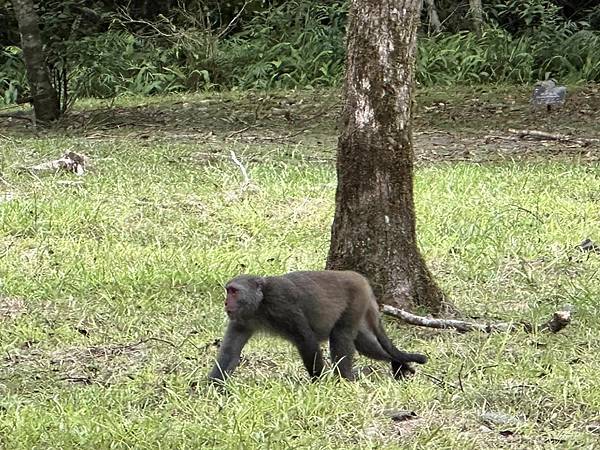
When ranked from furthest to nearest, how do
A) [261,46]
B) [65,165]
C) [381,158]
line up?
[261,46] → [65,165] → [381,158]

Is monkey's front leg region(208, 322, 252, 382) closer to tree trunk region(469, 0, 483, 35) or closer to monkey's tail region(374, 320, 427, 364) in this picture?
monkey's tail region(374, 320, 427, 364)

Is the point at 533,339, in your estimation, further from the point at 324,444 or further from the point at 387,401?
the point at 324,444

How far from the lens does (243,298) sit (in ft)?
14.7

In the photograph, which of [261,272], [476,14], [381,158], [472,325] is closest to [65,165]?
[261,272]

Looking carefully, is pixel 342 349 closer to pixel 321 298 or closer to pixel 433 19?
pixel 321 298

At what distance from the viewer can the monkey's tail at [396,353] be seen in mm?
4719

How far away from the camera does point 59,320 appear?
573 cm

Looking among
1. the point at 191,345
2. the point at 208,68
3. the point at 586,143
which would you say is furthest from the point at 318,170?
the point at 208,68

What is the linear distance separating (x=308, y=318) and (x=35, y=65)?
9245 millimetres

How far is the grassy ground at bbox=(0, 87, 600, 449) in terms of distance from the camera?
3973 millimetres

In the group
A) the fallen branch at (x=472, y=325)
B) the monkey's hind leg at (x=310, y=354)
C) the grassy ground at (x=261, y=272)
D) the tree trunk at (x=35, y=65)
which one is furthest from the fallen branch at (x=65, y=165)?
the monkey's hind leg at (x=310, y=354)

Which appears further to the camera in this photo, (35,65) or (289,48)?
(289,48)

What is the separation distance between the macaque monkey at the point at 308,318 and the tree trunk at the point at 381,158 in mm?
958

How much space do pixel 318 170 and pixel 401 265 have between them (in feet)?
13.7
